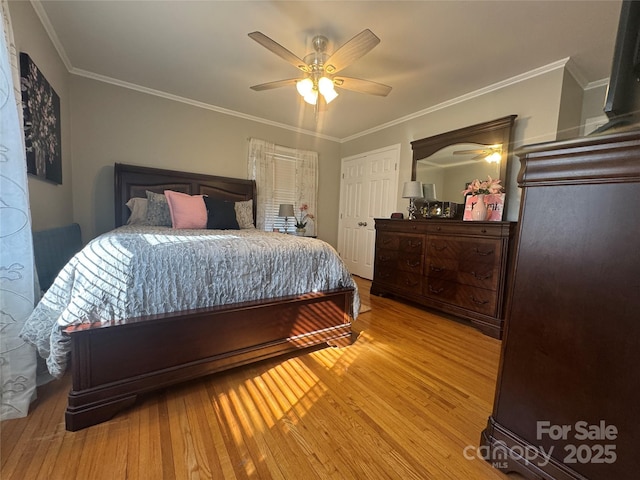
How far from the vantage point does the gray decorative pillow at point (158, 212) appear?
292 cm

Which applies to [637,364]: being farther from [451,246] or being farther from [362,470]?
[451,246]

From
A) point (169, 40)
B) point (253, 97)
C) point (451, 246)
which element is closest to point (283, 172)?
point (253, 97)

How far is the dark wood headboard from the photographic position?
122 inches

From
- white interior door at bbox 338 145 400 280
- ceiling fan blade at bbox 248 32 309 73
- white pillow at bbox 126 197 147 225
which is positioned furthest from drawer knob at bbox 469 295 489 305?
white pillow at bbox 126 197 147 225

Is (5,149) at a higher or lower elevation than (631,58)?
lower

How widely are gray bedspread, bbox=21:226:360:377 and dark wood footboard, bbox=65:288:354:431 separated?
0.07 meters

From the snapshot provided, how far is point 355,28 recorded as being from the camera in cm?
207

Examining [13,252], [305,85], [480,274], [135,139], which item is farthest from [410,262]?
[135,139]

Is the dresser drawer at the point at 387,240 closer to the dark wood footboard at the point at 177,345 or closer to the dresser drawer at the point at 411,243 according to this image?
the dresser drawer at the point at 411,243

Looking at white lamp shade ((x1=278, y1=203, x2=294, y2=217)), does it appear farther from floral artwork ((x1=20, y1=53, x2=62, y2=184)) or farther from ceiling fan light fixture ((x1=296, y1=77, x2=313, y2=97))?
floral artwork ((x1=20, y1=53, x2=62, y2=184))

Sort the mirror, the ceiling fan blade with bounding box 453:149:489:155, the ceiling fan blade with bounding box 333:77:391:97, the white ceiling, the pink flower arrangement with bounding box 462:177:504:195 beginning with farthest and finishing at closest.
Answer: the ceiling fan blade with bounding box 453:149:489:155 → the mirror → the pink flower arrangement with bounding box 462:177:504:195 → the ceiling fan blade with bounding box 333:77:391:97 → the white ceiling

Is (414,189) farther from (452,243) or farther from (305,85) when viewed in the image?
(305,85)

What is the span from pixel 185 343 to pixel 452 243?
2.46 metres

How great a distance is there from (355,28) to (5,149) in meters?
2.28
